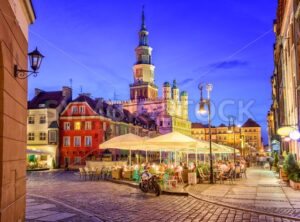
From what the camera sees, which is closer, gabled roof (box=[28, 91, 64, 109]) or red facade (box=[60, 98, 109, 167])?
red facade (box=[60, 98, 109, 167])

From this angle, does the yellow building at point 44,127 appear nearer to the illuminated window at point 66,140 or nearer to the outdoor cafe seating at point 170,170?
the illuminated window at point 66,140

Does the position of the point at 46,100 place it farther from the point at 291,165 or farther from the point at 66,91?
the point at 291,165

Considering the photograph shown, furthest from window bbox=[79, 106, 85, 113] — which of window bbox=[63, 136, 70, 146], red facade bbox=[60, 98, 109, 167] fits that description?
window bbox=[63, 136, 70, 146]

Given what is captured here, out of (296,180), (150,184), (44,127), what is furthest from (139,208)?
(44,127)

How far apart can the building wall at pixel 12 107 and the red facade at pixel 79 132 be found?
51649mm

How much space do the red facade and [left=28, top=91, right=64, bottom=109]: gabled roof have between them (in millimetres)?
2202

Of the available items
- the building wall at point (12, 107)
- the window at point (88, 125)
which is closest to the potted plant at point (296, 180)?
the building wall at point (12, 107)

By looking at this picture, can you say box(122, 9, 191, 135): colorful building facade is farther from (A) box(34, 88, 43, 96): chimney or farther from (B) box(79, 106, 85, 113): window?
(B) box(79, 106, 85, 113): window

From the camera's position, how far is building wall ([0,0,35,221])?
7.33 m

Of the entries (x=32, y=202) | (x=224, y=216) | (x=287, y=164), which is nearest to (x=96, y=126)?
(x=287, y=164)

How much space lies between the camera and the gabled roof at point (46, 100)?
2437 inches

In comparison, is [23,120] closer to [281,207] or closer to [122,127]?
[281,207]

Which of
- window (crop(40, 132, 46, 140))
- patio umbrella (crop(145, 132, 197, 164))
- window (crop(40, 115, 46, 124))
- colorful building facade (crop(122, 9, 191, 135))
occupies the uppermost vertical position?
colorful building facade (crop(122, 9, 191, 135))

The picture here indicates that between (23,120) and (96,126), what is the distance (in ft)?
171
